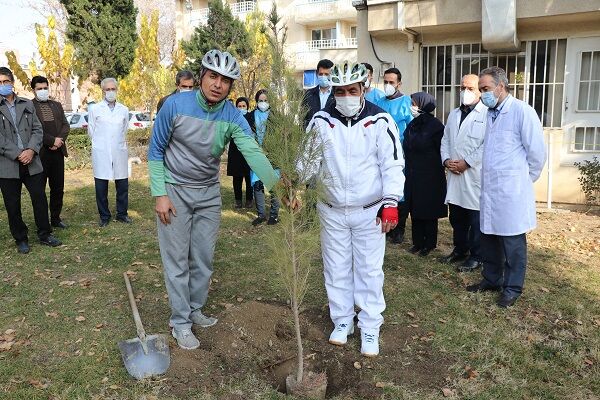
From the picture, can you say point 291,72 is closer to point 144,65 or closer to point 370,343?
point 370,343

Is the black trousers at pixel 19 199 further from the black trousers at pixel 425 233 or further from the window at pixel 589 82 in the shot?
the window at pixel 589 82

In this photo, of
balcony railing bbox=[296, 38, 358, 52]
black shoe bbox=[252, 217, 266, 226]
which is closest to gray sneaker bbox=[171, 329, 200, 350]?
black shoe bbox=[252, 217, 266, 226]

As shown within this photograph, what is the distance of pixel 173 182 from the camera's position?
3.71 meters

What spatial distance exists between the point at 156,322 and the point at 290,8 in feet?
91.5

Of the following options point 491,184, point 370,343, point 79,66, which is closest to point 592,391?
point 370,343

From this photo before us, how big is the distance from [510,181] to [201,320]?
2.92 metres

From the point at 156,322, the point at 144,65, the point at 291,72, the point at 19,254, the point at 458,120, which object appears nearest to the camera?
the point at 291,72

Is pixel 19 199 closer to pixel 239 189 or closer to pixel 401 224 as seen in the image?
pixel 239 189

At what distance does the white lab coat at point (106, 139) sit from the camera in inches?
292

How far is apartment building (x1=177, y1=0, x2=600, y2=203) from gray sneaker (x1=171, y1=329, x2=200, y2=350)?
5275 mm

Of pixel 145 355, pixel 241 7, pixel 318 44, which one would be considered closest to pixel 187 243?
pixel 145 355

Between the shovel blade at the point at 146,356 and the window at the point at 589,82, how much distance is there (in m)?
8.02

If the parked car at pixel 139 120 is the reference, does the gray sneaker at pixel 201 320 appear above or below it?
below

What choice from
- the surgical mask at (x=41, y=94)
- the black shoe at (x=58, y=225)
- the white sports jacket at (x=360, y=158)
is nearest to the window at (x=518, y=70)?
the white sports jacket at (x=360, y=158)
